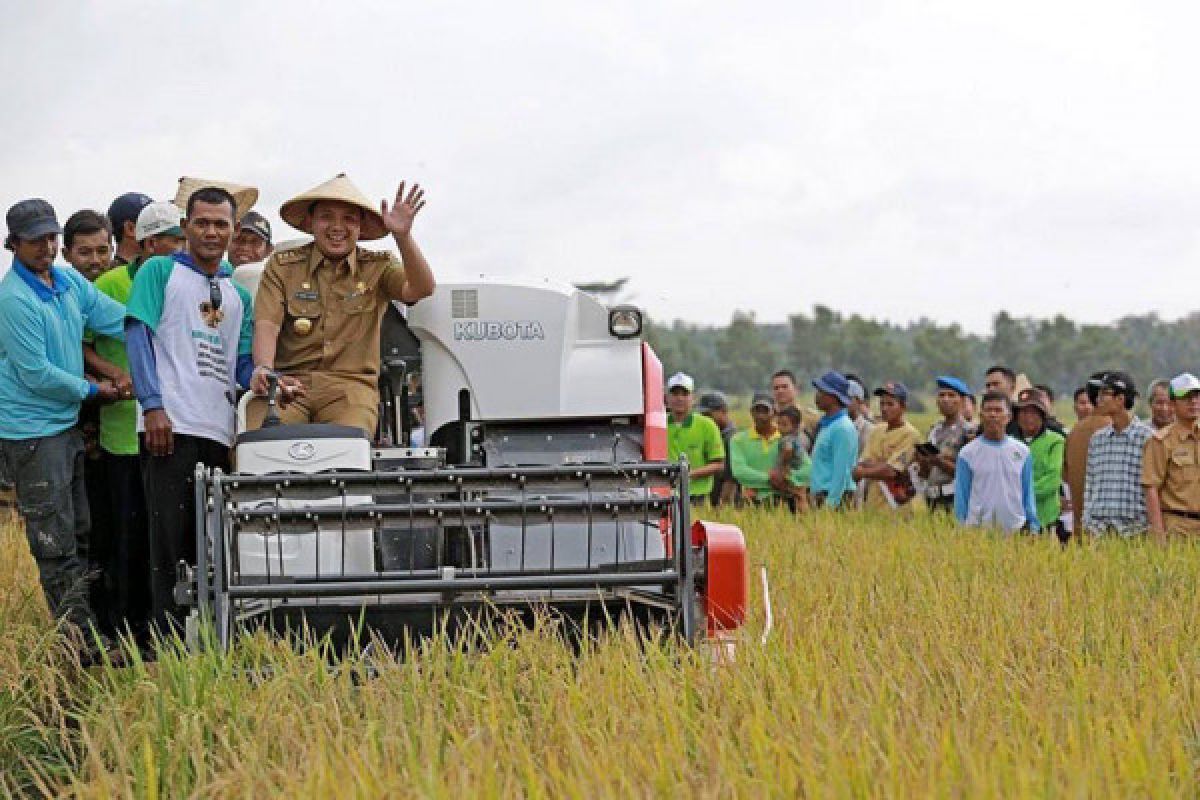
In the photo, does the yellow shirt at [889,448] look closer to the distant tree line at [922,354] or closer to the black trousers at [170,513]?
the black trousers at [170,513]

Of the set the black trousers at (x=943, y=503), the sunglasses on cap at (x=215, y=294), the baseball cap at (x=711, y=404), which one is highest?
the sunglasses on cap at (x=215, y=294)

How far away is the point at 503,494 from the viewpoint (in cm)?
648

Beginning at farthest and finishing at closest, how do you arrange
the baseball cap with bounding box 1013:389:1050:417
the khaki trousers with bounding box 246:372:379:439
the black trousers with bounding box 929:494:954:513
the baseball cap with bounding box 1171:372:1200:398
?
the black trousers with bounding box 929:494:954:513
the baseball cap with bounding box 1013:389:1050:417
the baseball cap with bounding box 1171:372:1200:398
the khaki trousers with bounding box 246:372:379:439

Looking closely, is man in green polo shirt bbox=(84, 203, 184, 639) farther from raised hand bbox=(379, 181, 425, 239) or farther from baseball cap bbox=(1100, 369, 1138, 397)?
baseball cap bbox=(1100, 369, 1138, 397)

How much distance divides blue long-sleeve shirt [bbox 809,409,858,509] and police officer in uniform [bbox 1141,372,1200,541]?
3069 millimetres

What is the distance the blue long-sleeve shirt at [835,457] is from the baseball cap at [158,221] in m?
6.98

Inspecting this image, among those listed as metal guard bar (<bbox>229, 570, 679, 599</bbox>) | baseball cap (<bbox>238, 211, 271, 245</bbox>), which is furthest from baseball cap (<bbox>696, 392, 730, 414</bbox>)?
metal guard bar (<bbox>229, 570, 679, 599</bbox>)

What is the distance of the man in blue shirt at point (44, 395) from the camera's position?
23.7 ft

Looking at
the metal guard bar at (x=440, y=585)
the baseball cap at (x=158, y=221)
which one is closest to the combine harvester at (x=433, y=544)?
the metal guard bar at (x=440, y=585)

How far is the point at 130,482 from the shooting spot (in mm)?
7609

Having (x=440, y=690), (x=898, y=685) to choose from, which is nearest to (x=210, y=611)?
(x=440, y=690)

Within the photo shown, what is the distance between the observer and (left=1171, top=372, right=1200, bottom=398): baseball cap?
34.6ft

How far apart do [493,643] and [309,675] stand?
69 centimetres

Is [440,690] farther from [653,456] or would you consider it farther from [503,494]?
[653,456]
